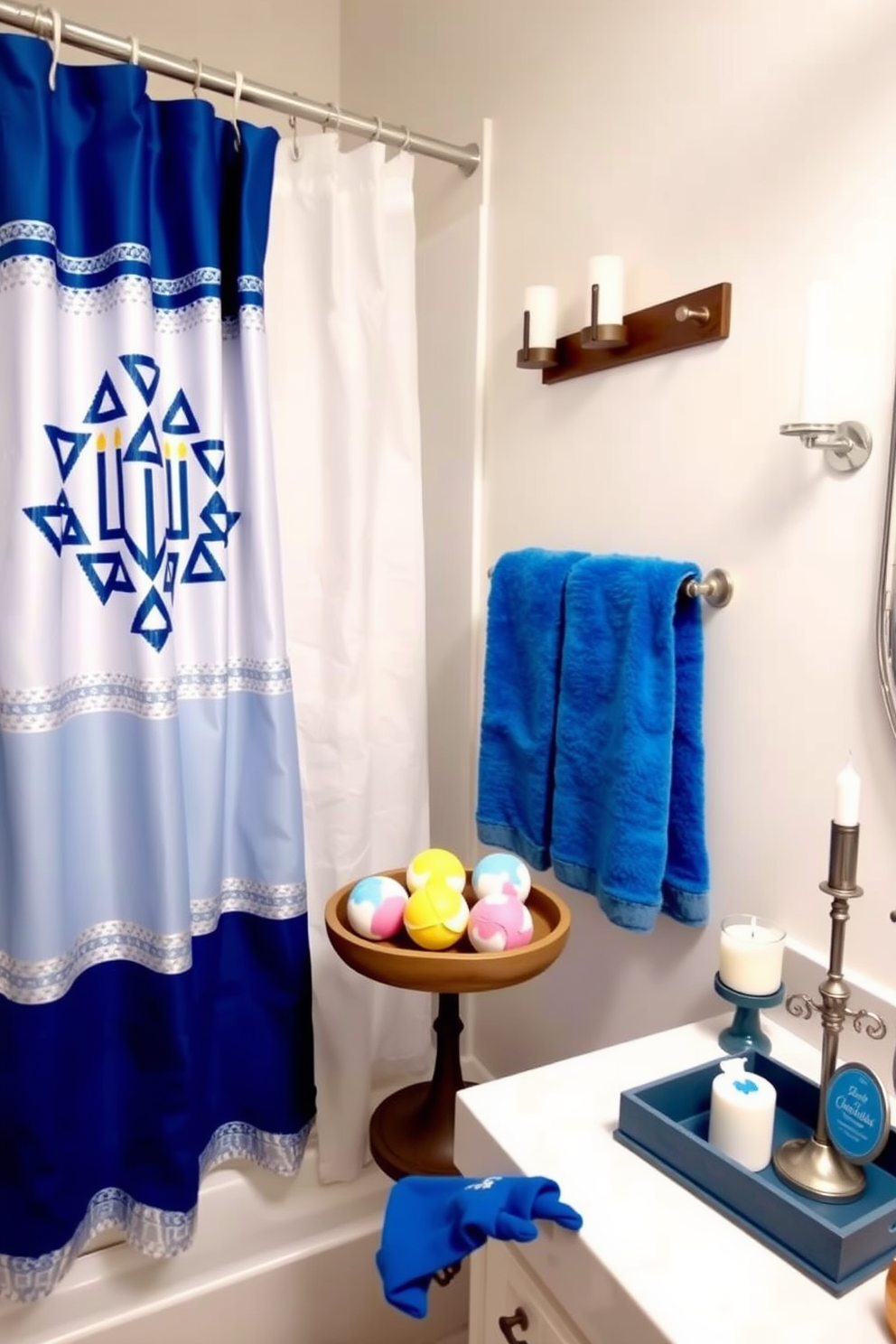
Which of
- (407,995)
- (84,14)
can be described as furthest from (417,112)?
(407,995)

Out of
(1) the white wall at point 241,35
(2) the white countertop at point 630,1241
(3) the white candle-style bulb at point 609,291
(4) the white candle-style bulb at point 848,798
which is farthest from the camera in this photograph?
(1) the white wall at point 241,35

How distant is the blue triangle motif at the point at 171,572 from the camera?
129cm

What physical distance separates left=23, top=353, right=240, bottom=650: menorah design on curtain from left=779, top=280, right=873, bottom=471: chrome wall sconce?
819mm

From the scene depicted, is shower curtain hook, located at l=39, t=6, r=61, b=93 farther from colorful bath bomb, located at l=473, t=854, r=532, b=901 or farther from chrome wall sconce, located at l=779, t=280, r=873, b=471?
colorful bath bomb, located at l=473, t=854, r=532, b=901

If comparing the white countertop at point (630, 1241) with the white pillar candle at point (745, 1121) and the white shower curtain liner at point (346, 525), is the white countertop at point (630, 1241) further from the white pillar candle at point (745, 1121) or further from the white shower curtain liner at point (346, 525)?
the white shower curtain liner at point (346, 525)

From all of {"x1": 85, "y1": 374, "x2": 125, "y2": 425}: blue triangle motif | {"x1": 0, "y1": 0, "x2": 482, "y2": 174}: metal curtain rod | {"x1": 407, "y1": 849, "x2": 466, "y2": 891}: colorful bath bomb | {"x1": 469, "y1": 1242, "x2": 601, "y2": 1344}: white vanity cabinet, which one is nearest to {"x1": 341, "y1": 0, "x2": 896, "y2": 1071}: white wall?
{"x1": 0, "y1": 0, "x2": 482, "y2": 174}: metal curtain rod

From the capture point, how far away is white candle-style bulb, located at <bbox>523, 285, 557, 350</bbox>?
1372 millimetres

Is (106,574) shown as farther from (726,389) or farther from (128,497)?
(726,389)

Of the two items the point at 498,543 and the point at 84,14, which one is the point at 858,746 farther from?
the point at 84,14

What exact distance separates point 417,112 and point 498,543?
35.7 inches

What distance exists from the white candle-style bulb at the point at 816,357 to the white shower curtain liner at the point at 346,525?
733 mm

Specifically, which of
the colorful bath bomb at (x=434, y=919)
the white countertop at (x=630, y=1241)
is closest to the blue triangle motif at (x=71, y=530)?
the colorful bath bomb at (x=434, y=919)

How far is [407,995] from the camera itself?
5.41 ft

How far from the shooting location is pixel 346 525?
4.87ft
